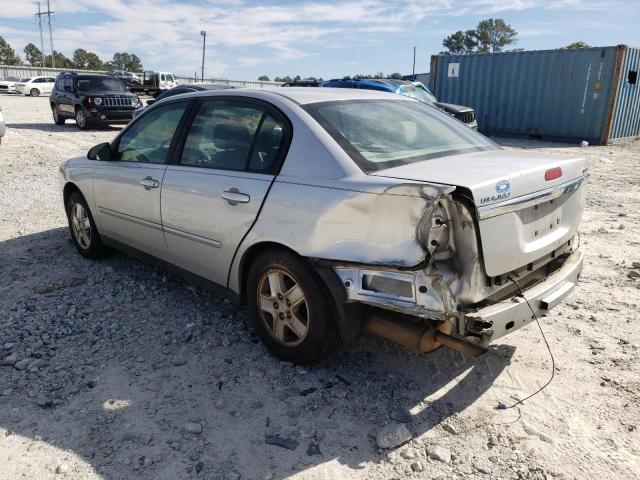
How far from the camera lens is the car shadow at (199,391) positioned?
8.40ft

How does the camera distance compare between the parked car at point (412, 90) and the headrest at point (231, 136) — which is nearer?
the headrest at point (231, 136)

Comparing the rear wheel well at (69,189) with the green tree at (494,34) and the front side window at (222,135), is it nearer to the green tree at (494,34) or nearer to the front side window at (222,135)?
the front side window at (222,135)

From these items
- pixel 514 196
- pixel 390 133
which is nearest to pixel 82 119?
pixel 390 133

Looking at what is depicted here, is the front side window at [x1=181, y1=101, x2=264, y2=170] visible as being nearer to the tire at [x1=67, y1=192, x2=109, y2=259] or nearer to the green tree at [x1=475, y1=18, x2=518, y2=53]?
the tire at [x1=67, y1=192, x2=109, y2=259]

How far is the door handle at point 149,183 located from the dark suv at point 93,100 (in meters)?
14.0

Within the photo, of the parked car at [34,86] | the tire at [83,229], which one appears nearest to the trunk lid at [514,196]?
the tire at [83,229]

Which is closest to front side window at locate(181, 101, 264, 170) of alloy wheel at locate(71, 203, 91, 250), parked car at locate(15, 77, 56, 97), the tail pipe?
the tail pipe

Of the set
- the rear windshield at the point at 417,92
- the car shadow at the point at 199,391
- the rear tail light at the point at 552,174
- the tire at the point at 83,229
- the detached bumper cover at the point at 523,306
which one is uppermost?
the rear windshield at the point at 417,92

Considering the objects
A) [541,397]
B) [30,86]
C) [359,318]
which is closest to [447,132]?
[359,318]

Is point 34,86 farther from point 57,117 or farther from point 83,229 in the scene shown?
point 83,229

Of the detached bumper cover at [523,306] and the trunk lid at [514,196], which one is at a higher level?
the trunk lid at [514,196]

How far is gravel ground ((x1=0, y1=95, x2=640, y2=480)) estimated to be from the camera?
2488 millimetres

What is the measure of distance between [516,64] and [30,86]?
33905 millimetres

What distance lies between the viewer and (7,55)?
77.8 meters
